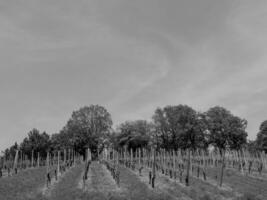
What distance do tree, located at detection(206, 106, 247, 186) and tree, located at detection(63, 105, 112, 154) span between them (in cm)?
2687

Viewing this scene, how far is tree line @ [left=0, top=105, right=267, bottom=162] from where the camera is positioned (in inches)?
2354

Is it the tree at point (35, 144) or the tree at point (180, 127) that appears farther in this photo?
the tree at point (35, 144)

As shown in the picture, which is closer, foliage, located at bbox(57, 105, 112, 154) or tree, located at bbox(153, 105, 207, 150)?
tree, located at bbox(153, 105, 207, 150)

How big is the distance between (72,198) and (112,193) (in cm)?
233

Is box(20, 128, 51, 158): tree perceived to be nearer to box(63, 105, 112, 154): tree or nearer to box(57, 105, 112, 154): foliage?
box(57, 105, 112, 154): foliage

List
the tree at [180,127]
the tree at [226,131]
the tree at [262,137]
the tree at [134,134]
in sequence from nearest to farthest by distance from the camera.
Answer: the tree at [262,137] < the tree at [226,131] < the tree at [180,127] < the tree at [134,134]

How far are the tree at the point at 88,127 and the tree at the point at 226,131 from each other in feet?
88.1

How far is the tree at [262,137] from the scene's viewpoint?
52.2 m

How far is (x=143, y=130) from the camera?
68.1 m

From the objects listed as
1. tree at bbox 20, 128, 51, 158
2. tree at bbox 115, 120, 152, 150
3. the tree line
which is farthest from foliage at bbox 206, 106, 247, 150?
tree at bbox 20, 128, 51, 158

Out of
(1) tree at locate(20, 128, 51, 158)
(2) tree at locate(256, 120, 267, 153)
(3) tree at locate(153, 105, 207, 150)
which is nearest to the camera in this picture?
(2) tree at locate(256, 120, 267, 153)

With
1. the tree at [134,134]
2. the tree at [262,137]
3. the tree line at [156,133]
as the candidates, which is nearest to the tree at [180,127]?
the tree line at [156,133]

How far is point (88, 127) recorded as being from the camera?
6869 centimetres

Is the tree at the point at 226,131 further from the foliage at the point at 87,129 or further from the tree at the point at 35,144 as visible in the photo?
the tree at the point at 35,144
